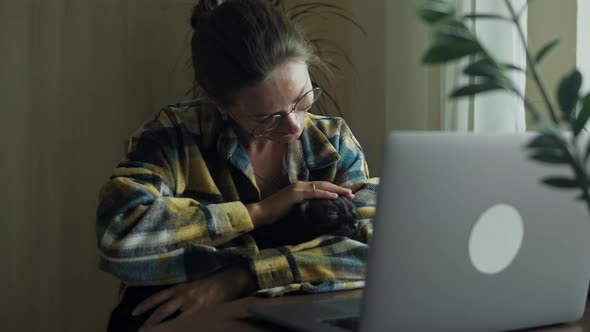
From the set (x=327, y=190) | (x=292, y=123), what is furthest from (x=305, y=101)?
(x=327, y=190)

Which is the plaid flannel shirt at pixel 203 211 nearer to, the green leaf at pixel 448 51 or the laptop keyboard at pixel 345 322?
the laptop keyboard at pixel 345 322

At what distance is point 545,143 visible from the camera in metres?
0.38

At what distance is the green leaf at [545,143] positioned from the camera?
1.24 ft

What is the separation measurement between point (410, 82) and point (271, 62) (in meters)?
0.73

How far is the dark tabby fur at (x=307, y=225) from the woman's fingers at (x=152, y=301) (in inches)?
3.3

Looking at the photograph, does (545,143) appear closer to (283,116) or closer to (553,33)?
(283,116)

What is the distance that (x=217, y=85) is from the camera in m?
1.73

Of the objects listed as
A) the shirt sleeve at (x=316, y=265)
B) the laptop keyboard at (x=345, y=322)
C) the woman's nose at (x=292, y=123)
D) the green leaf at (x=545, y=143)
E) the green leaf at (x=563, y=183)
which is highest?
the green leaf at (x=545, y=143)

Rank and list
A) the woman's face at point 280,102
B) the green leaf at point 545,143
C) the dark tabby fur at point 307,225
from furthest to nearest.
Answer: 1. the woman's face at point 280,102
2. the dark tabby fur at point 307,225
3. the green leaf at point 545,143

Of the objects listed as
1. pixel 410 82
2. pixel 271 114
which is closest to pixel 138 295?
pixel 271 114

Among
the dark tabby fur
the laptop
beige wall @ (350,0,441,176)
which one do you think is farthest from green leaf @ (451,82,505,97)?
beige wall @ (350,0,441,176)

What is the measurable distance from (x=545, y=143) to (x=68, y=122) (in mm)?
2502

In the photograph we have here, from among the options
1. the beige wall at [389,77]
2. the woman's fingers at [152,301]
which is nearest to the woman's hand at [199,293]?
the woman's fingers at [152,301]

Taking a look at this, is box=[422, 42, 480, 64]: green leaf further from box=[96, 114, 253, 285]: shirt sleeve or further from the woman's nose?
the woman's nose
